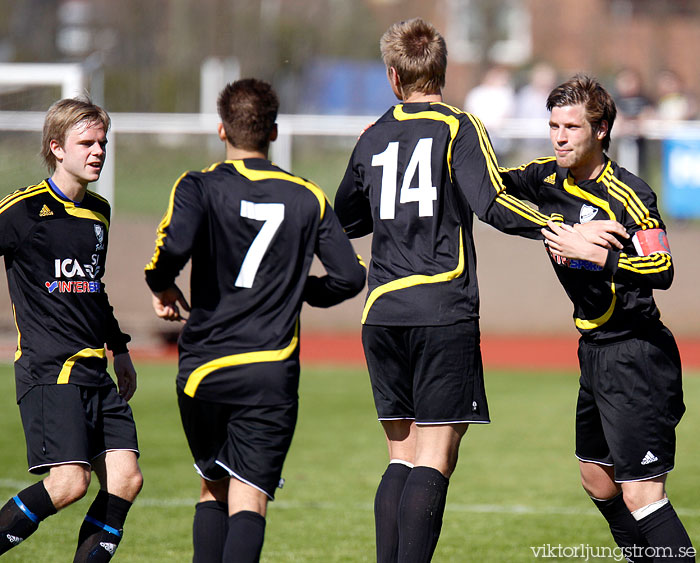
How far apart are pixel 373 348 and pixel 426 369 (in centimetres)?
27

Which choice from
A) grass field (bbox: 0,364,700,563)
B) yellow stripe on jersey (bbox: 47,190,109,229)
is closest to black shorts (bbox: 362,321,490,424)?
yellow stripe on jersey (bbox: 47,190,109,229)

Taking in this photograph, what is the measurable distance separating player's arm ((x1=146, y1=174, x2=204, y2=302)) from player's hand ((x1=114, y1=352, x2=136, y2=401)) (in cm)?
97

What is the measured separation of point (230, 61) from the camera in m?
31.7

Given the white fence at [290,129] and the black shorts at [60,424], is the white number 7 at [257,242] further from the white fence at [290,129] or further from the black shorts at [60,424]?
the white fence at [290,129]

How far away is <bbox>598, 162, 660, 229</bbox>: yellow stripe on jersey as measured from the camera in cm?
419

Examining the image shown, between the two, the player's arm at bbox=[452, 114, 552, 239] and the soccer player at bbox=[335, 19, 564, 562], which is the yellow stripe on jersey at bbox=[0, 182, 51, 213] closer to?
the soccer player at bbox=[335, 19, 564, 562]

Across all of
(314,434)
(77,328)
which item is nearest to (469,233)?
(77,328)

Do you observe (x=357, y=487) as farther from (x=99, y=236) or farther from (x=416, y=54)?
(x=416, y=54)

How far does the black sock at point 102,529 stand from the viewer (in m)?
4.28

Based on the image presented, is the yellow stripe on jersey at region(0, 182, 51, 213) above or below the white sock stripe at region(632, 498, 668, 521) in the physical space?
above

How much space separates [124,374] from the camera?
15.3 ft

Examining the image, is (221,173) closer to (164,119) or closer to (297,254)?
(297,254)

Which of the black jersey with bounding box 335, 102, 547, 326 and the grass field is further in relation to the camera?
the grass field

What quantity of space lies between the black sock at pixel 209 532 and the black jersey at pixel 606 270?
167 centimetres
